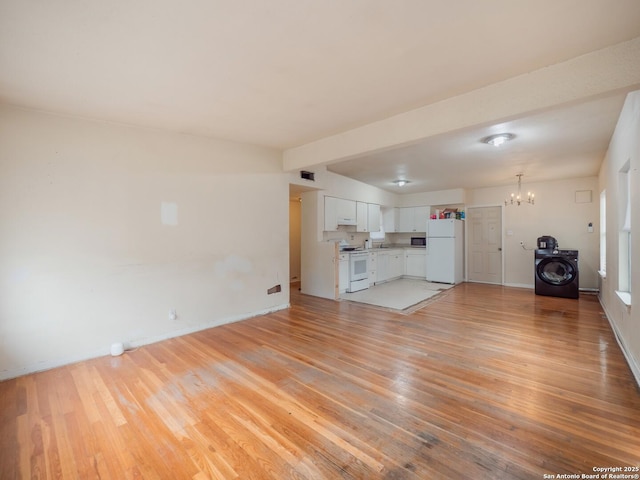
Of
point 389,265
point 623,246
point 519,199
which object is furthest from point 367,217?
point 623,246

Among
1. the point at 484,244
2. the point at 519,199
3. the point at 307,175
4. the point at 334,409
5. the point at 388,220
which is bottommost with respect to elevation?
the point at 334,409

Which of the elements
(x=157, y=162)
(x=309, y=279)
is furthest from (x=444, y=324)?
(x=157, y=162)

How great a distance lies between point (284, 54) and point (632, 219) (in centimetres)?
335

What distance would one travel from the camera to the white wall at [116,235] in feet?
8.71

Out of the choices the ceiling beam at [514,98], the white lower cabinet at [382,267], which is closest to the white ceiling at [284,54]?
the ceiling beam at [514,98]

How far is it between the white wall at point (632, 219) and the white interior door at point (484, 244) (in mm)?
3398

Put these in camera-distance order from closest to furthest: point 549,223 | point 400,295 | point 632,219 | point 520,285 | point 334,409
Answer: point 334,409 → point 632,219 → point 400,295 → point 549,223 → point 520,285

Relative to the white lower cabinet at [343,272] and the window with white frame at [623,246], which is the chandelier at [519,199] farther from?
the white lower cabinet at [343,272]

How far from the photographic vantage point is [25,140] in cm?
268

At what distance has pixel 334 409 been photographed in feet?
6.66

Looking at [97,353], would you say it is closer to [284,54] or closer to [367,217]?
[284,54]

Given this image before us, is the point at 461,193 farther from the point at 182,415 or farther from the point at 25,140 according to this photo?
the point at 25,140

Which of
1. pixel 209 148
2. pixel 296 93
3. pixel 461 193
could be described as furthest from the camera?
pixel 461 193

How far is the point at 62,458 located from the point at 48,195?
238 centimetres
